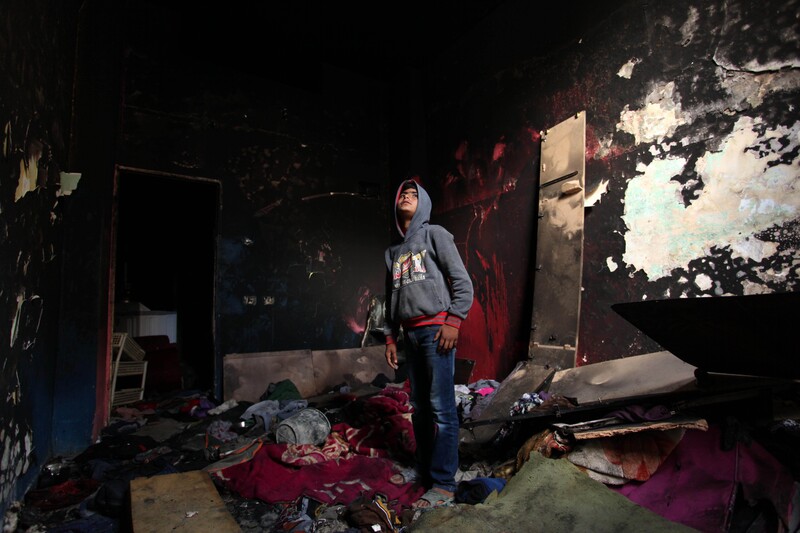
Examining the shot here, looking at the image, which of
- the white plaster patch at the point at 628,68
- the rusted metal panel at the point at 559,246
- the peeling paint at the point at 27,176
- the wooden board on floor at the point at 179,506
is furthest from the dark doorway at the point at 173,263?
the white plaster patch at the point at 628,68

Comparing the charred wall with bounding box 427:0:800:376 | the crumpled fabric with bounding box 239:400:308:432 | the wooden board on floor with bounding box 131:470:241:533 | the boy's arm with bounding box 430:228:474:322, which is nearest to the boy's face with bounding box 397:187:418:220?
the boy's arm with bounding box 430:228:474:322

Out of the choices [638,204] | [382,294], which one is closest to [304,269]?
[382,294]

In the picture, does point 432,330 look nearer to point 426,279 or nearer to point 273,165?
point 426,279

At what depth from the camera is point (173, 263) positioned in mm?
6977

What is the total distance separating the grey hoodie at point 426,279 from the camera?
217 centimetres

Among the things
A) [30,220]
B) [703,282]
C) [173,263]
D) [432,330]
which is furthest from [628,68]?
[173,263]

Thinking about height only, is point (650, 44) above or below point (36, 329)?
above

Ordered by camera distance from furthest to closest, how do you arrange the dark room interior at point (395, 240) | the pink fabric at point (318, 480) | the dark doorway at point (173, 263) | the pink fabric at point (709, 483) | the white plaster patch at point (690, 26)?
1. the dark doorway at point (173, 263)
2. the white plaster patch at point (690, 26)
3. the pink fabric at point (318, 480)
4. the dark room interior at point (395, 240)
5. the pink fabric at point (709, 483)

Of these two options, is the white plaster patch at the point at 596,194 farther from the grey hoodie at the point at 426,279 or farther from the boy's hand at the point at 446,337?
the boy's hand at the point at 446,337

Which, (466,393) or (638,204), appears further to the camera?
(466,393)

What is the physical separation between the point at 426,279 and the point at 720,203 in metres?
1.83

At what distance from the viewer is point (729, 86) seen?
2457 mm

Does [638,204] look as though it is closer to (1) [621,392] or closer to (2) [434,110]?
(1) [621,392]

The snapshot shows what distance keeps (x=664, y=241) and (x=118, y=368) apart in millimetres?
4846
